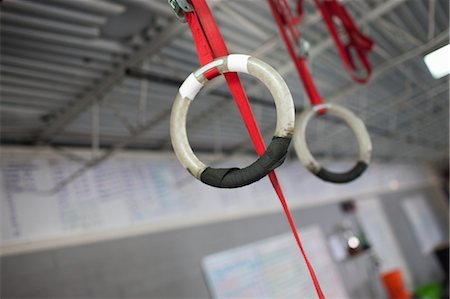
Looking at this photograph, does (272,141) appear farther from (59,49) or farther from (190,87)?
(59,49)

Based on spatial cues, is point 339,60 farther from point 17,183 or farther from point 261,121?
point 17,183

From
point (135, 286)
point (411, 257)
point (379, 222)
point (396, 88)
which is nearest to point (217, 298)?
point (135, 286)

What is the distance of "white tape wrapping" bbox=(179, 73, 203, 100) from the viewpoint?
124 cm

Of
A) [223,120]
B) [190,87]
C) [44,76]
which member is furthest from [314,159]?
[223,120]

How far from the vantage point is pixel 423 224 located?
14031 mm

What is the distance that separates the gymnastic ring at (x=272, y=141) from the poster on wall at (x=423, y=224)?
13.7 meters

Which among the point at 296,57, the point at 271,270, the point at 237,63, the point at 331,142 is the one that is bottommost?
the point at 271,270

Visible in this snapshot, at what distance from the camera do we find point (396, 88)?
7246 millimetres

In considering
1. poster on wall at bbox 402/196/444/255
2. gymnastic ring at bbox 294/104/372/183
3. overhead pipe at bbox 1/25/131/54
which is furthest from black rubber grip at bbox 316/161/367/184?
poster on wall at bbox 402/196/444/255

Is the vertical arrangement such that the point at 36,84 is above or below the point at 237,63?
above

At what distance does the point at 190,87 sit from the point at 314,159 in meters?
1.06

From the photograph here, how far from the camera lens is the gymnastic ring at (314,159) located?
1.97 meters

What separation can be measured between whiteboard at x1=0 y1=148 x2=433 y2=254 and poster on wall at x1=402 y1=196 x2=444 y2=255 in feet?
28.2

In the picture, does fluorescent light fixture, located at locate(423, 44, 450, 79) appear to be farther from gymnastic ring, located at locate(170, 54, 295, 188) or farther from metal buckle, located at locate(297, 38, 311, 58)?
gymnastic ring, located at locate(170, 54, 295, 188)
